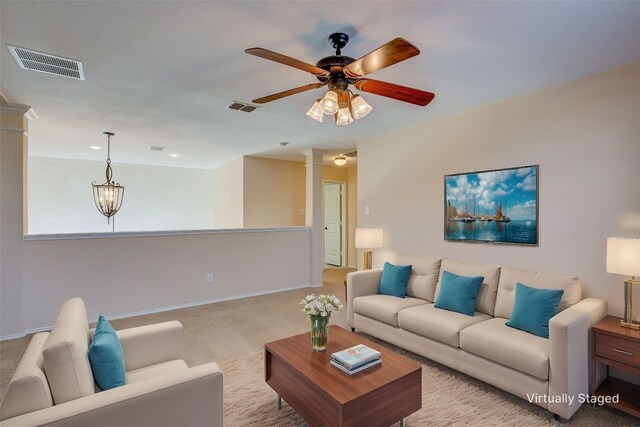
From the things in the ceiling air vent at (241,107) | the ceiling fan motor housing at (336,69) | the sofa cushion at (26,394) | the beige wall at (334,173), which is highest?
the ceiling air vent at (241,107)

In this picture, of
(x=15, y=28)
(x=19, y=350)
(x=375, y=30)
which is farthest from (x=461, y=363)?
(x=19, y=350)

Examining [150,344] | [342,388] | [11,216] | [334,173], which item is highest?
[334,173]

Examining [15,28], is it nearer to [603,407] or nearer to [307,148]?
[307,148]

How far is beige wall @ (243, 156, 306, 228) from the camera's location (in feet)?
21.3

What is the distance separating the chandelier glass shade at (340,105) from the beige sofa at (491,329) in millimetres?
1852

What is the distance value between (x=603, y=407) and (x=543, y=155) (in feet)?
6.61

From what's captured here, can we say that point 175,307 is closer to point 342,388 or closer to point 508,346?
point 342,388

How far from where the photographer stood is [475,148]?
3.54 m

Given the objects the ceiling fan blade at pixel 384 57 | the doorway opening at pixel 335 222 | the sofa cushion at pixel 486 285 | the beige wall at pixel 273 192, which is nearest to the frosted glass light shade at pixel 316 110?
the ceiling fan blade at pixel 384 57

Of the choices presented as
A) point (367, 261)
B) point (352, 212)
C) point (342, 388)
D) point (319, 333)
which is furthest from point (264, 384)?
point (352, 212)

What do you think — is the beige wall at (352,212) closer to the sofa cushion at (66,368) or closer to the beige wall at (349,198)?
the beige wall at (349,198)

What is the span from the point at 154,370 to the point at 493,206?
3.25 metres

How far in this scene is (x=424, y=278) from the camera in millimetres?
3480

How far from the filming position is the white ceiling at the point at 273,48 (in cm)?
183
